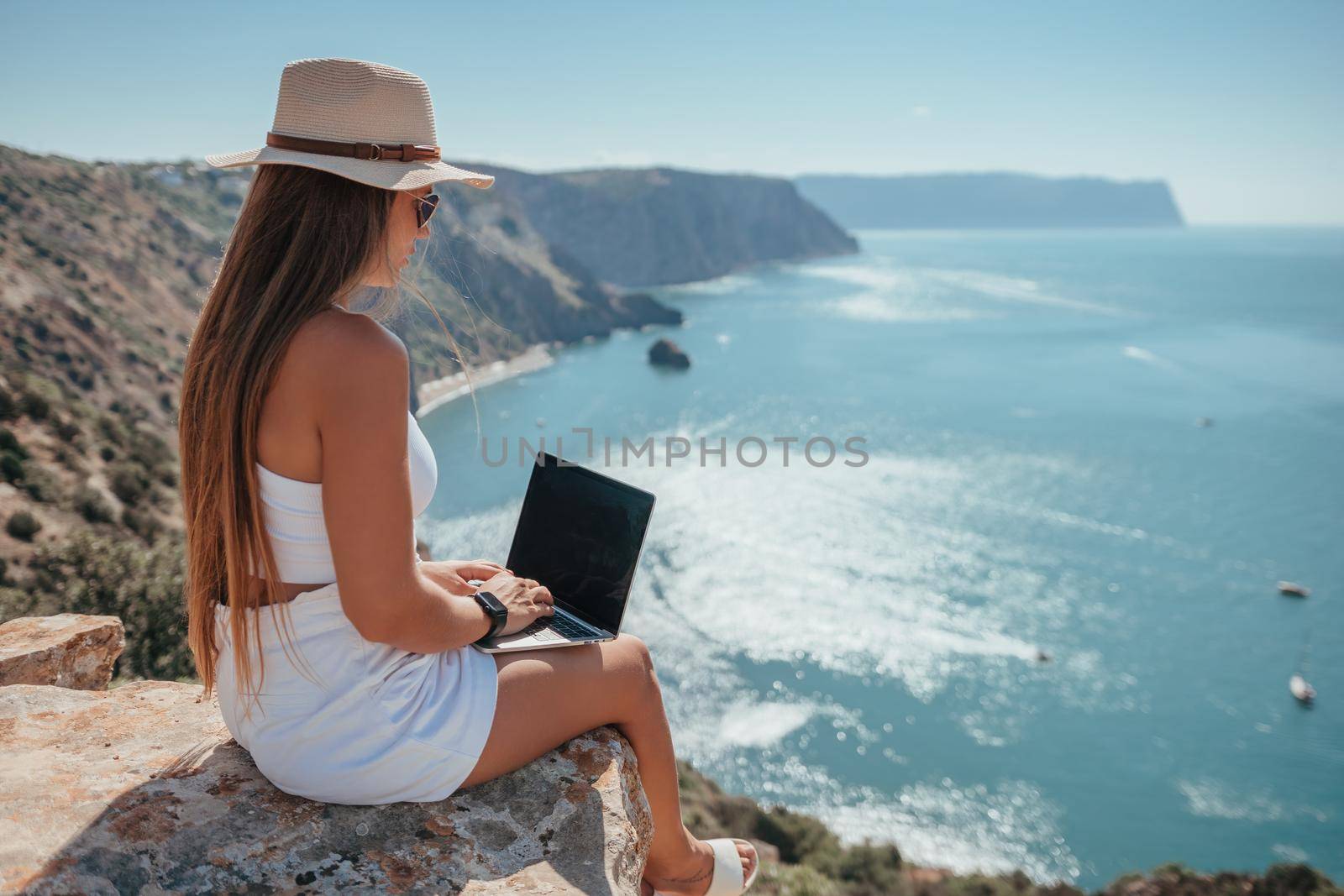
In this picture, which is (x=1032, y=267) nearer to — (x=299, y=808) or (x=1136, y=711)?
(x=1136, y=711)

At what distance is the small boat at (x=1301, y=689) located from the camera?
28.0 m

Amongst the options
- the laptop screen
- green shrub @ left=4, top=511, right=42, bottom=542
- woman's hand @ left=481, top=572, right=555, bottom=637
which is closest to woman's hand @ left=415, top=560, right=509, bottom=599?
woman's hand @ left=481, top=572, right=555, bottom=637

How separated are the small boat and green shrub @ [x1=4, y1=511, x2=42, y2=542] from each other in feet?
113

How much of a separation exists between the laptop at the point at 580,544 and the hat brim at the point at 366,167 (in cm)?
94

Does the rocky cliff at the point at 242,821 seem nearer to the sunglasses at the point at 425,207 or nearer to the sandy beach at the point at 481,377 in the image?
the sunglasses at the point at 425,207

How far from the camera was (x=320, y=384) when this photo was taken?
1614 mm

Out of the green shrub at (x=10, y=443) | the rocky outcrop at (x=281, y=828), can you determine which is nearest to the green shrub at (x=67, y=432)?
the green shrub at (x=10, y=443)

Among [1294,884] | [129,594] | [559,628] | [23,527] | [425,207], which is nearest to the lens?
[425,207]

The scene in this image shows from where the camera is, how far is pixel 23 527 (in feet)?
48.0

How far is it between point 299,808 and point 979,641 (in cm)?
3057

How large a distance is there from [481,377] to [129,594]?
201 feet

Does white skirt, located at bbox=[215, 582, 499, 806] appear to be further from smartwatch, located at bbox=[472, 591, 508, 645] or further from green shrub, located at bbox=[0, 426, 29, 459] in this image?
green shrub, located at bbox=[0, 426, 29, 459]

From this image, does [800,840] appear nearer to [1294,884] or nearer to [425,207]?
[1294,884]

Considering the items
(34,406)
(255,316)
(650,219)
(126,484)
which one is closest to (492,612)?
(255,316)
